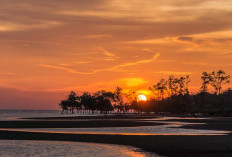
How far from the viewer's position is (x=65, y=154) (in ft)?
93.2

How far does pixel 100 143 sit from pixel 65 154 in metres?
7.98

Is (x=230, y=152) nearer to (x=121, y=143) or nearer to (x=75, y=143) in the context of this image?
(x=121, y=143)

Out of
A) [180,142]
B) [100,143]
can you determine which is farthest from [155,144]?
[100,143]

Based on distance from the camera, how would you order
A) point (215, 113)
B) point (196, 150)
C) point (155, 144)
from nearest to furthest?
point (196, 150) → point (155, 144) → point (215, 113)

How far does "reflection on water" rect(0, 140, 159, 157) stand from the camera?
28266 mm

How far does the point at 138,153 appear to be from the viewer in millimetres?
29172

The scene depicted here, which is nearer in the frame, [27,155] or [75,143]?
[27,155]

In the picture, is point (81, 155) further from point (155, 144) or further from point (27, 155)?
point (155, 144)

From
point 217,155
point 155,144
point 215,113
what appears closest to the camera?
point 217,155

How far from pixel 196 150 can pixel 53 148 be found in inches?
460

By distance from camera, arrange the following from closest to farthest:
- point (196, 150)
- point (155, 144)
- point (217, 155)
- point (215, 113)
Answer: point (217, 155), point (196, 150), point (155, 144), point (215, 113)

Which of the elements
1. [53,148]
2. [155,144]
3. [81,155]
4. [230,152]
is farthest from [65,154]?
[230,152]

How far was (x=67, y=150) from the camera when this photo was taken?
30844 mm

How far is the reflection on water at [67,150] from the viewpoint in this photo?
28.3 metres
